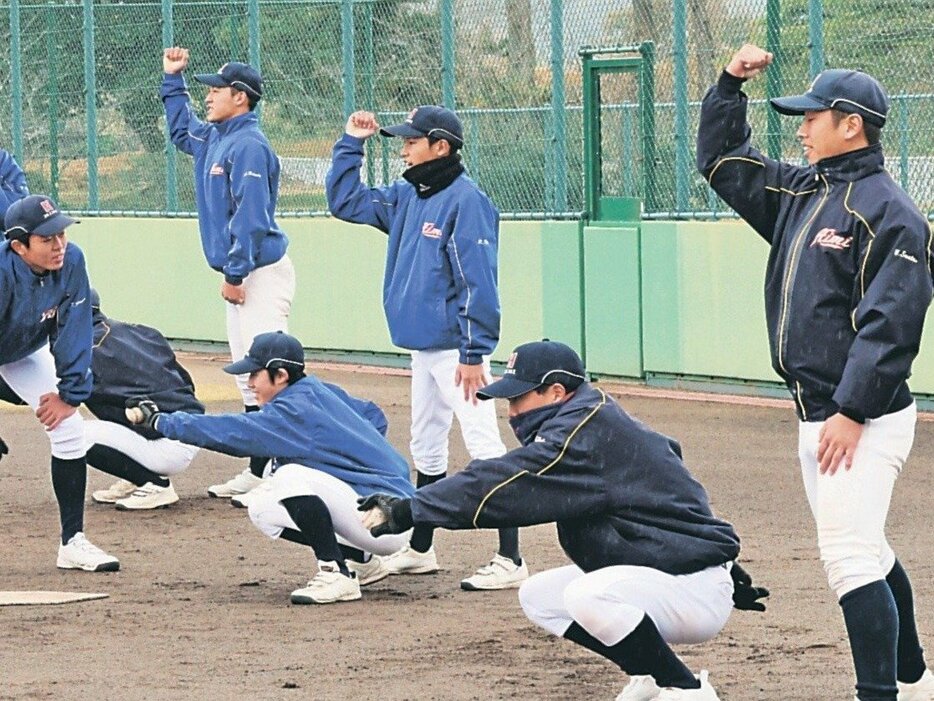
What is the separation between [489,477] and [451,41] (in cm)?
1055

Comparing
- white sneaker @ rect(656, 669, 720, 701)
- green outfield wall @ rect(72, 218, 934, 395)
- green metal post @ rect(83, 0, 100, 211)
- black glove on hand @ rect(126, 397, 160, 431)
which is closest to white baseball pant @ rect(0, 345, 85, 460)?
black glove on hand @ rect(126, 397, 160, 431)

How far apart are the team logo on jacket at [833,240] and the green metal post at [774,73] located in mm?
7900

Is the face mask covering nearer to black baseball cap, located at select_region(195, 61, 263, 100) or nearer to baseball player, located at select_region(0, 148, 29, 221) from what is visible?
black baseball cap, located at select_region(195, 61, 263, 100)

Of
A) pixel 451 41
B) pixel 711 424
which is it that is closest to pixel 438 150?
pixel 711 424

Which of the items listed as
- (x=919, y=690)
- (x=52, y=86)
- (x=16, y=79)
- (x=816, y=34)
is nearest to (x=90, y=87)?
(x=52, y=86)

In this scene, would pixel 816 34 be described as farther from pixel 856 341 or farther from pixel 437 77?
pixel 856 341

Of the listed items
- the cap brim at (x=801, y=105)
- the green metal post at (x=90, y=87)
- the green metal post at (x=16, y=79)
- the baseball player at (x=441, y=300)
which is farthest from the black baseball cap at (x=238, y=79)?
the green metal post at (x=16, y=79)

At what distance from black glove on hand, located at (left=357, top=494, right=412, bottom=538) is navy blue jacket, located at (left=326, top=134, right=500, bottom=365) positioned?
2397mm

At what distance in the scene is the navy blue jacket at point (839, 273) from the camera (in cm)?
541

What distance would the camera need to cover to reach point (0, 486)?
1085 centimetres

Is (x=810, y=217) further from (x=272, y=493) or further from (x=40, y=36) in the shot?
(x=40, y=36)

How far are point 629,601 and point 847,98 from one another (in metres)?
1.54

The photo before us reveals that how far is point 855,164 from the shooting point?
5629 mm

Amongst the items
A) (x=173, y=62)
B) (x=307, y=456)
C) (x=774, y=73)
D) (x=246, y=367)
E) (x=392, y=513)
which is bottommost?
(x=307, y=456)
